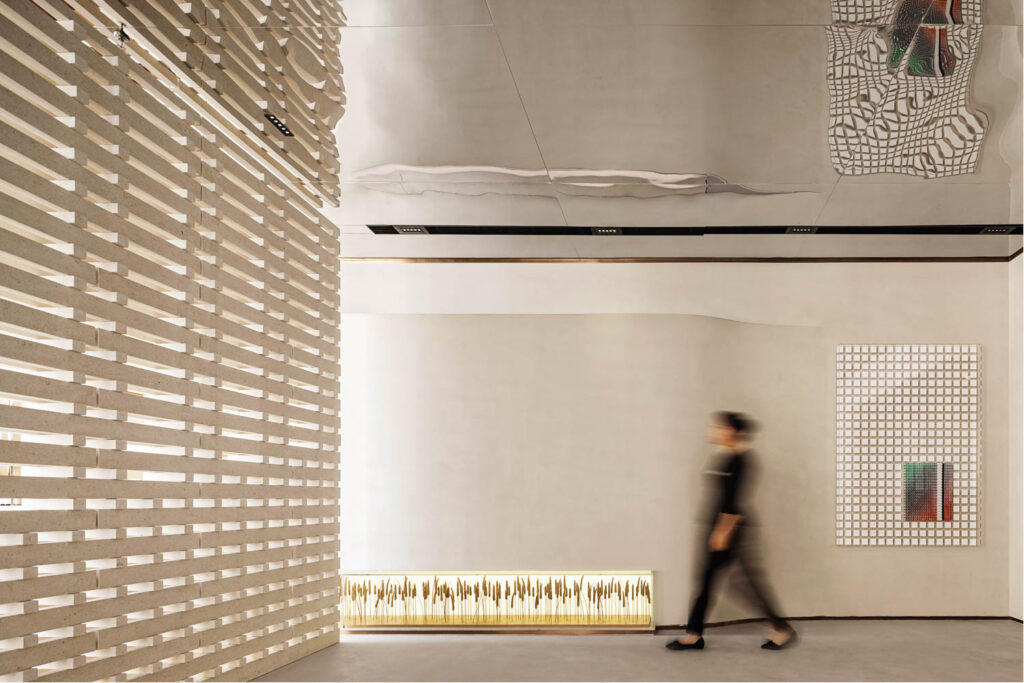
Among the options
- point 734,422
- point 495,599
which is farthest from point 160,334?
point 495,599

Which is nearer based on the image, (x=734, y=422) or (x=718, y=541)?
(x=734, y=422)

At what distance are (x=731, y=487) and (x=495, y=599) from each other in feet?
7.85

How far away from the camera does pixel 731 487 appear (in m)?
5.37

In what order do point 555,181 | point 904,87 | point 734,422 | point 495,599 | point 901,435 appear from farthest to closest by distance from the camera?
point 901,435, point 495,599, point 555,181, point 734,422, point 904,87

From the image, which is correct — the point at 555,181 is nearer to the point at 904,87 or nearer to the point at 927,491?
the point at 904,87

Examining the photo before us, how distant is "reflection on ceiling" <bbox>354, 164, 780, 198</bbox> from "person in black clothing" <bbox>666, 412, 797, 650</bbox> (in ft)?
4.73

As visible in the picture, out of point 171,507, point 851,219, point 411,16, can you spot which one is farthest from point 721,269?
point 171,507

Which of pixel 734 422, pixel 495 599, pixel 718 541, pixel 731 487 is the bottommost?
pixel 495 599

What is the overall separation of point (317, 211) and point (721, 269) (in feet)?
11.4

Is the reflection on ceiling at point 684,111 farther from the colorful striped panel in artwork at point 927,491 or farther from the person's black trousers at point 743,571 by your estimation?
the person's black trousers at point 743,571

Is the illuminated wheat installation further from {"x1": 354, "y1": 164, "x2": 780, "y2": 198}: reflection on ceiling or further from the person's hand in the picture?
{"x1": 354, "y1": 164, "x2": 780, "y2": 198}: reflection on ceiling

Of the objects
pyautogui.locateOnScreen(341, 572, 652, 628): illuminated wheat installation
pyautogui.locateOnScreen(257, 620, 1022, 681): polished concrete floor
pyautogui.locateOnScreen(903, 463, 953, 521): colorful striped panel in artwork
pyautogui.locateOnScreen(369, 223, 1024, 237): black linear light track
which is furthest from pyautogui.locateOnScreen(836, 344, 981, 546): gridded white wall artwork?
pyautogui.locateOnScreen(341, 572, 652, 628): illuminated wheat installation

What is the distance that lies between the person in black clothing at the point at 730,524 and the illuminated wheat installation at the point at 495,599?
52.0 inches

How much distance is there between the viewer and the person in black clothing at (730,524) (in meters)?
5.36
